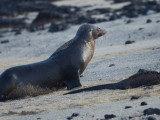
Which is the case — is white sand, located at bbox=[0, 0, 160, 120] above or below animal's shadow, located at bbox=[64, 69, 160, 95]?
below

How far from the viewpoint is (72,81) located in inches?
361

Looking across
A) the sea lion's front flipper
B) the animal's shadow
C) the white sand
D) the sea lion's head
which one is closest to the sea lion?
the sea lion's front flipper

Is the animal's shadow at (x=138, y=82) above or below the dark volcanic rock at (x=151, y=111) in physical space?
below

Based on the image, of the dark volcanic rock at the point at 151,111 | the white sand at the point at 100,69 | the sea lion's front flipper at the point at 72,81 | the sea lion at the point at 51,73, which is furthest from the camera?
the sea lion at the point at 51,73

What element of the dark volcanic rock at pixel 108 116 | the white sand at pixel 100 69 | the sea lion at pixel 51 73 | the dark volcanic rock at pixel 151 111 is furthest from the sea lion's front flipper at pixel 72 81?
the dark volcanic rock at pixel 151 111

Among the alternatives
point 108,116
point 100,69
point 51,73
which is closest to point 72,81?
point 51,73

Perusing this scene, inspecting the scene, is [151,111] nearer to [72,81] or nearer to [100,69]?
[72,81]

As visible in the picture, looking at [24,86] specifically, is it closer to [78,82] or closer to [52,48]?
[78,82]

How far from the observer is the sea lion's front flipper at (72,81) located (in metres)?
9.03

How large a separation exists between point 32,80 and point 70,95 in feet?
4.25

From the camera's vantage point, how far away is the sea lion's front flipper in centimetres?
903

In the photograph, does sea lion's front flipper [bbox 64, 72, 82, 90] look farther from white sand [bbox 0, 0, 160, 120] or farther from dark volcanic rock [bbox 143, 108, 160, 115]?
dark volcanic rock [bbox 143, 108, 160, 115]

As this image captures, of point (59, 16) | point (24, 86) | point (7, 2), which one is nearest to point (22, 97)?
point (24, 86)

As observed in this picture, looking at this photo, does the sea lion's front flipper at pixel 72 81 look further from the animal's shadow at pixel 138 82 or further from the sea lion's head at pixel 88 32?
the sea lion's head at pixel 88 32
